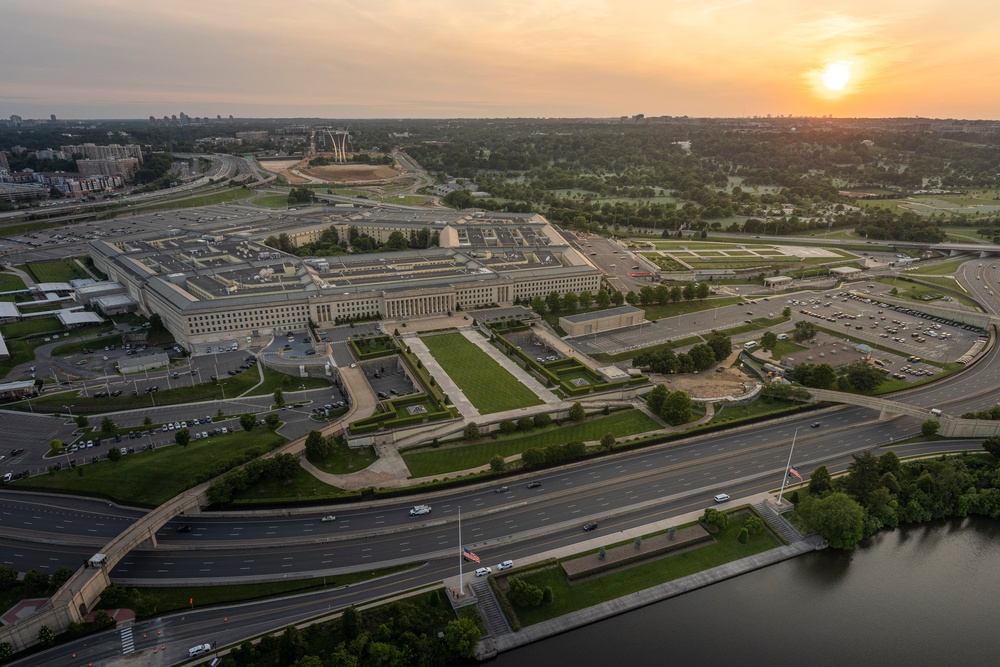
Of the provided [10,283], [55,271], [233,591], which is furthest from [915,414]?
[55,271]

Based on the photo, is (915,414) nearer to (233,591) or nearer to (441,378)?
(441,378)

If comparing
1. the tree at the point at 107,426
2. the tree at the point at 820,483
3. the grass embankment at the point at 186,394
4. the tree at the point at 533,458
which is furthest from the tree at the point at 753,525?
the tree at the point at 107,426

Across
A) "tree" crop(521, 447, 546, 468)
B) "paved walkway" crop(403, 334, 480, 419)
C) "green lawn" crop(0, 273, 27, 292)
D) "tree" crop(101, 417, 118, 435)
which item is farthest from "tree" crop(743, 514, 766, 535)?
"green lawn" crop(0, 273, 27, 292)

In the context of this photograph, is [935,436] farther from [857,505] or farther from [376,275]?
[376,275]

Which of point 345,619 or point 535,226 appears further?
point 535,226

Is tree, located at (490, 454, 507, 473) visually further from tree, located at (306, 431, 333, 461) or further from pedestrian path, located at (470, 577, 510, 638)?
tree, located at (306, 431, 333, 461)

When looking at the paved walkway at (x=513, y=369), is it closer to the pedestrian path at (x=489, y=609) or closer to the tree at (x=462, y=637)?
the pedestrian path at (x=489, y=609)

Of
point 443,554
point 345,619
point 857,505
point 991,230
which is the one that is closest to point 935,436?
point 857,505
